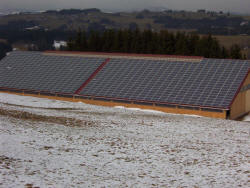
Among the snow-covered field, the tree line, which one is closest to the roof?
the snow-covered field

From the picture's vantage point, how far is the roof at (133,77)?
4619 cm

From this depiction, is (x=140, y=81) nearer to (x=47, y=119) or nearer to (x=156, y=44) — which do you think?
(x=47, y=119)

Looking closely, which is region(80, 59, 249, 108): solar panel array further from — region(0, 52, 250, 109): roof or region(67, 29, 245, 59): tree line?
region(67, 29, 245, 59): tree line

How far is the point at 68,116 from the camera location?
38250mm

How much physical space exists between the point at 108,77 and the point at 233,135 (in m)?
26.8

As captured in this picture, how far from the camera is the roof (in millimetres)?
46188

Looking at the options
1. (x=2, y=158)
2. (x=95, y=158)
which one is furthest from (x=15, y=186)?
(x=95, y=158)

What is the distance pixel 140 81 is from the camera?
171ft

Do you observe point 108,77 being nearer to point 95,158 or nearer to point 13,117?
point 13,117

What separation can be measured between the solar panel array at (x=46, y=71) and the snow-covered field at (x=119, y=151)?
730 inches

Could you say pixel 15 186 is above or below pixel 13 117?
above

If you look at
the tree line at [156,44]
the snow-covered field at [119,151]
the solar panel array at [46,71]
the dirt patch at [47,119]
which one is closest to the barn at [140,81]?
the solar panel array at [46,71]

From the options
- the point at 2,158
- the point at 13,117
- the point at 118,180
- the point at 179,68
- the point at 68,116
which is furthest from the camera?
the point at 179,68

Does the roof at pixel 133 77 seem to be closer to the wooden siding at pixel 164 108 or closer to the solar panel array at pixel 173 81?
the solar panel array at pixel 173 81
